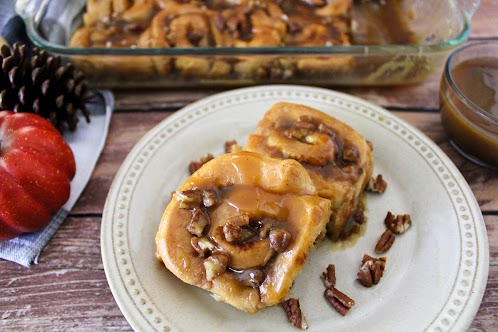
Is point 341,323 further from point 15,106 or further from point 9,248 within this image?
point 15,106

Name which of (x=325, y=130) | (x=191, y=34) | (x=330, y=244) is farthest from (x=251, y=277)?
(x=191, y=34)

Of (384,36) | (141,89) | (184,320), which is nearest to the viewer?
(184,320)

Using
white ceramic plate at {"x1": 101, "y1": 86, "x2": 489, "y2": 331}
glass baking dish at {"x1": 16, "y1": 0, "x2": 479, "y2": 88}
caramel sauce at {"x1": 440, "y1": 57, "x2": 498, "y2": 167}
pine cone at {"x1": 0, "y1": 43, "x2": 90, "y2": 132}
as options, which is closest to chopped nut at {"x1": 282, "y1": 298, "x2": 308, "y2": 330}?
white ceramic plate at {"x1": 101, "y1": 86, "x2": 489, "y2": 331}

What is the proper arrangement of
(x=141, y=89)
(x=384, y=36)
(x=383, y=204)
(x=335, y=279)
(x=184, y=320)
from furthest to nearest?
(x=384, y=36)
(x=141, y=89)
(x=383, y=204)
(x=335, y=279)
(x=184, y=320)

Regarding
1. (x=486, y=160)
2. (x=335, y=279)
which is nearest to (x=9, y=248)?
(x=335, y=279)

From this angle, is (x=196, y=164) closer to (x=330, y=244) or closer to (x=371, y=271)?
(x=330, y=244)

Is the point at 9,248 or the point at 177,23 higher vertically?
the point at 177,23

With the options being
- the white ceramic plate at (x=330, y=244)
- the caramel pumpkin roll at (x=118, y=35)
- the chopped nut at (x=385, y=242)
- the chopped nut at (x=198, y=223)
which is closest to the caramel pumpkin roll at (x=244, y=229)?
the chopped nut at (x=198, y=223)
